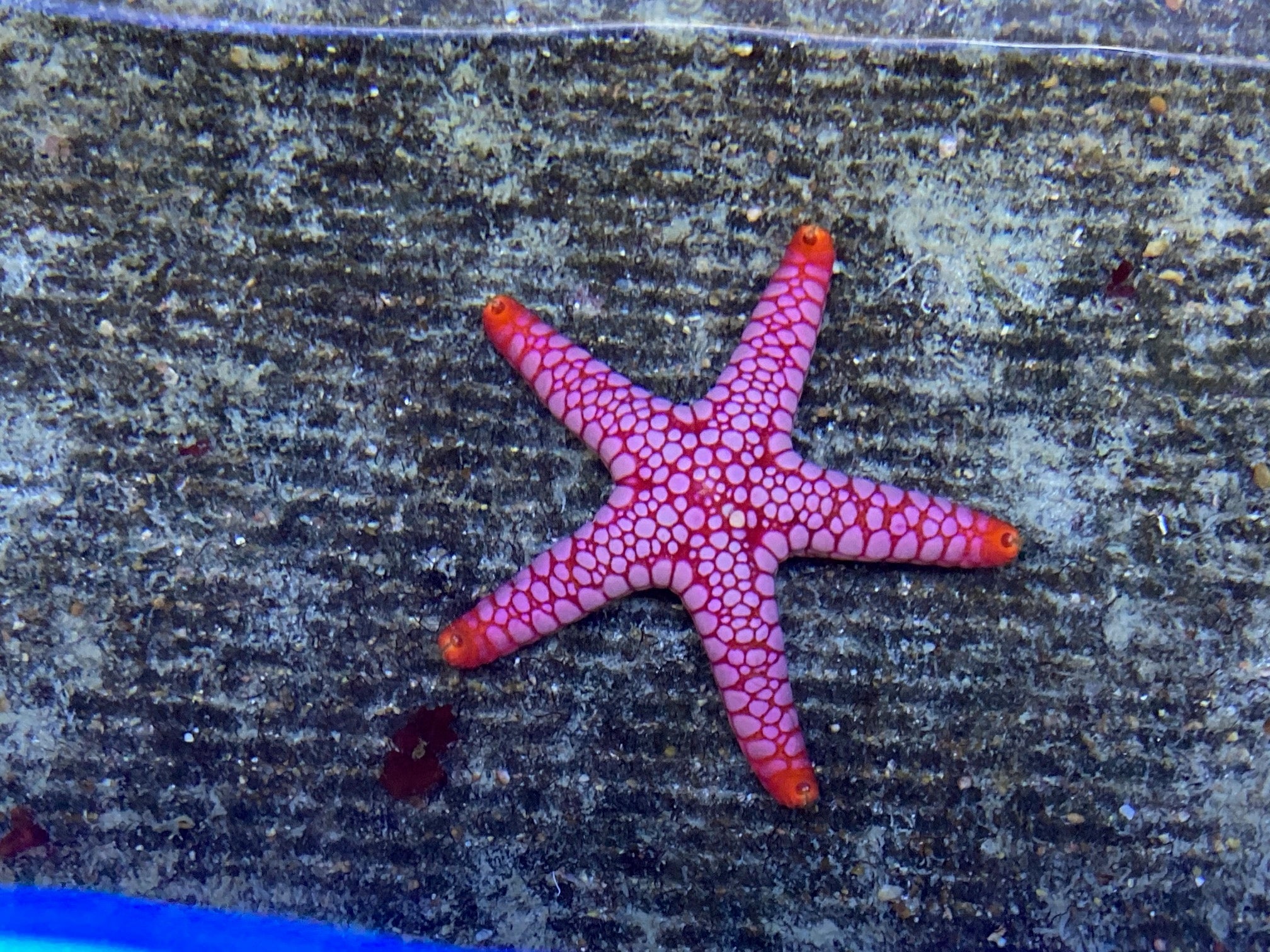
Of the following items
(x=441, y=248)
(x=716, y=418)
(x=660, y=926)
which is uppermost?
(x=441, y=248)

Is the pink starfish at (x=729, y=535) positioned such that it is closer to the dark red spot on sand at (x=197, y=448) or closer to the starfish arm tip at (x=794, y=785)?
the starfish arm tip at (x=794, y=785)

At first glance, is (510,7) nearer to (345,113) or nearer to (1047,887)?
(345,113)

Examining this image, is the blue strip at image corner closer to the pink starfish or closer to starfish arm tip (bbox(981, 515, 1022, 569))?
the pink starfish

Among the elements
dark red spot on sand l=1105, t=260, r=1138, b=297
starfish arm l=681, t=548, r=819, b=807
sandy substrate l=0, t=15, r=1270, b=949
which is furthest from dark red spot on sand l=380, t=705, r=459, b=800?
dark red spot on sand l=1105, t=260, r=1138, b=297

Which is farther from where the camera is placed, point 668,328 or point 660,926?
point 668,328

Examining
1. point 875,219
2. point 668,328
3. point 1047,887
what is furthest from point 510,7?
point 1047,887

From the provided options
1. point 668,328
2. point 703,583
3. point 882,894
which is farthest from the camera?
point 668,328

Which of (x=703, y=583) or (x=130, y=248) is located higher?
(x=130, y=248)
